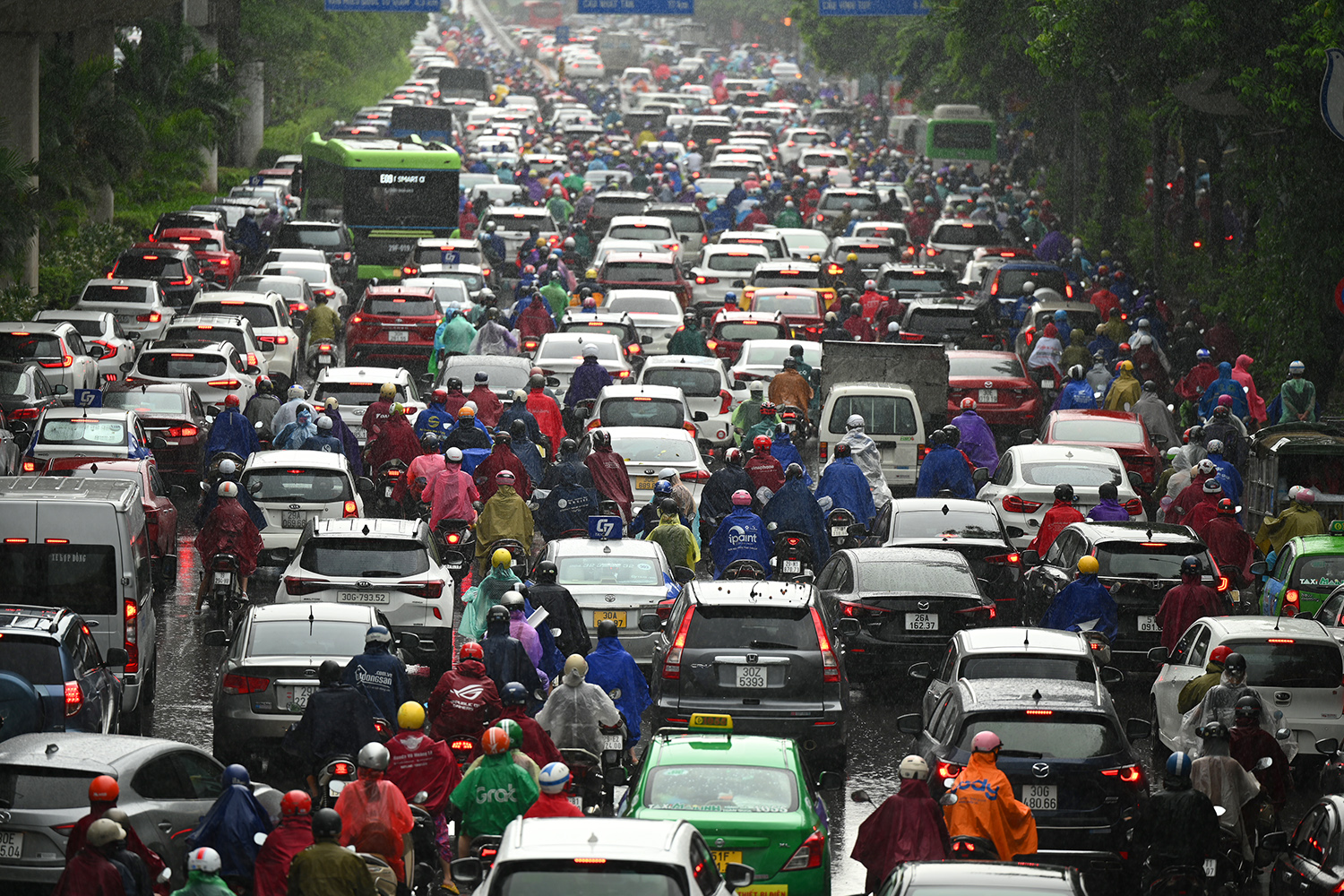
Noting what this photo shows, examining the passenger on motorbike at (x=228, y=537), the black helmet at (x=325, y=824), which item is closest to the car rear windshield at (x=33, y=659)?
the black helmet at (x=325, y=824)

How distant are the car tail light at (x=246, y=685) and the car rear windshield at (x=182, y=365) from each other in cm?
1251

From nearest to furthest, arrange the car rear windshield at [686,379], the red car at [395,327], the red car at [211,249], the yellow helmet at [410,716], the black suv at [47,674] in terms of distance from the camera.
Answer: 1. the yellow helmet at [410,716]
2. the black suv at [47,674]
3. the car rear windshield at [686,379]
4. the red car at [395,327]
5. the red car at [211,249]

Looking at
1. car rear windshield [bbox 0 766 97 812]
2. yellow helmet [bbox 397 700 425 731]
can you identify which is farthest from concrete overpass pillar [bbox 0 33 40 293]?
car rear windshield [bbox 0 766 97 812]

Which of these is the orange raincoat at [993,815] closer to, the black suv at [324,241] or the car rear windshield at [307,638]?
the car rear windshield at [307,638]

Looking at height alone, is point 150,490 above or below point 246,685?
below

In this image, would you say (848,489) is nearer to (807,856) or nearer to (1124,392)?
(1124,392)

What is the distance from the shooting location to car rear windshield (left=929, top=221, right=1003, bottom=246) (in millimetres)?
46125

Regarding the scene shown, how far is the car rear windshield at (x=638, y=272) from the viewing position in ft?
118

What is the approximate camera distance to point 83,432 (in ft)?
74.0

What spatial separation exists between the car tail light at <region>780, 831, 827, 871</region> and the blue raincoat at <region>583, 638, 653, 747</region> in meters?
3.35

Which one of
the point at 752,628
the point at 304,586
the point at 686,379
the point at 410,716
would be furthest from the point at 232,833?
the point at 686,379

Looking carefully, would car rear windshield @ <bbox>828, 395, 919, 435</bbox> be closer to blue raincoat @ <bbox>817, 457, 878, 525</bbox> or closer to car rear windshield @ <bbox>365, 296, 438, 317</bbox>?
blue raincoat @ <bbox>817, 457, 878, 525</bbox>

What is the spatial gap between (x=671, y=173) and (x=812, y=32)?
93.7ft

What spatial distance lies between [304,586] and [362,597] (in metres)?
0.46
